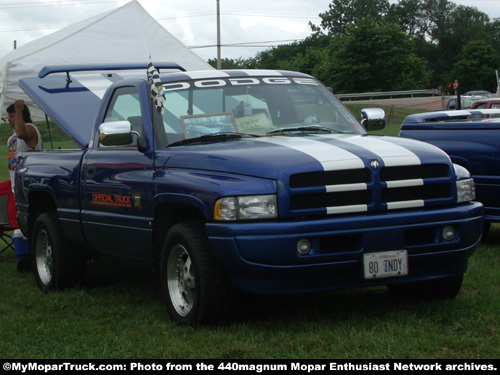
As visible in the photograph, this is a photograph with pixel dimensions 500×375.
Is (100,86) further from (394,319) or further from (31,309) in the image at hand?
(394,319)

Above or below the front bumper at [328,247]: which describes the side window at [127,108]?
above

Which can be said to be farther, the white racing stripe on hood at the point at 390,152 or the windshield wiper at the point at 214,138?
the windshield wiper at the point at 214,138

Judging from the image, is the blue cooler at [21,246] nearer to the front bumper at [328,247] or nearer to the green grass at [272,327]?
the green grass at [272,327]

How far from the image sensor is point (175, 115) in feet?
18.9

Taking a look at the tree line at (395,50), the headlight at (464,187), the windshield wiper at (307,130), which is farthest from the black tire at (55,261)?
the tree line at (395,50)

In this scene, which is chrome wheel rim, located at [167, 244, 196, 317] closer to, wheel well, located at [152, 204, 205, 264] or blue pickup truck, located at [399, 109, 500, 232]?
wheel well, located at [152, 204, 205, 264]

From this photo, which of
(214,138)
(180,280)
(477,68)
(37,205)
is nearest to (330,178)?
(214,138)

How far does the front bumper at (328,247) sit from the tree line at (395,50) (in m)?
36.6

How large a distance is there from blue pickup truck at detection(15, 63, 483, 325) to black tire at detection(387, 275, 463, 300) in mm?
Result: 12

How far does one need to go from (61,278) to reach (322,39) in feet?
319

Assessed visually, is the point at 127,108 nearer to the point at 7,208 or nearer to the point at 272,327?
the point at 272,327

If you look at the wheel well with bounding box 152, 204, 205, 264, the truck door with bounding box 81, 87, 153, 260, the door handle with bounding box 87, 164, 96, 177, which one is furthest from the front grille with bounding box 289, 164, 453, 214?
the door handle with bounding box 87, 164, 96, 177

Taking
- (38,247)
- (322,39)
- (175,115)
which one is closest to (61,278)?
(38,247)

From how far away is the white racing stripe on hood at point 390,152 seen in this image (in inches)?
195
